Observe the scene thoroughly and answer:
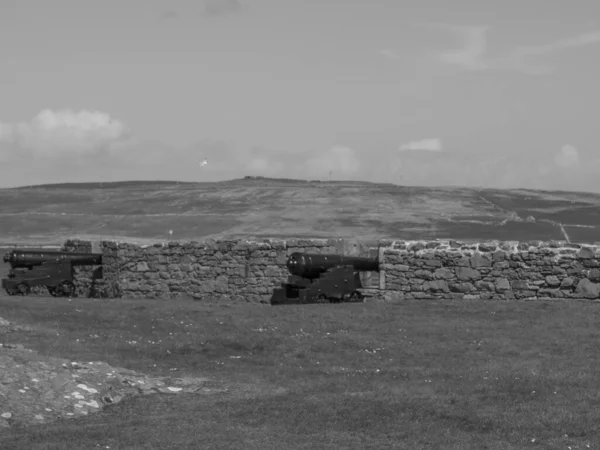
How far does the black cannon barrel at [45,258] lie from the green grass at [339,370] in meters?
5.90

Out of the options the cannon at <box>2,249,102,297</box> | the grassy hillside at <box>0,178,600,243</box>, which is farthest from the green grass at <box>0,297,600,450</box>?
the grassy hillside at <box>0,178,600,243</box>

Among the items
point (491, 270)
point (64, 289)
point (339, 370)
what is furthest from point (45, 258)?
point (339, 370)

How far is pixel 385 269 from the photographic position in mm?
27297

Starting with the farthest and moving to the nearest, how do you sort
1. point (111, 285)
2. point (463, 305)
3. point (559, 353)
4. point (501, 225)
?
point (501, 225)
point (111, 285)
point (463, 305)
point (559, 353)

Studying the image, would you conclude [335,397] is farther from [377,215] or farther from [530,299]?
[377,215]

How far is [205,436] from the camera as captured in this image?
40.1 ft

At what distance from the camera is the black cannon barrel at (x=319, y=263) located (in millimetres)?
27359

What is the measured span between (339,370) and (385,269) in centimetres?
1020

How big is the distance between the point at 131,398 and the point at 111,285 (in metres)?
17.3

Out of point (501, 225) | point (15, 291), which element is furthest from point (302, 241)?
Answer: point (501, 225)

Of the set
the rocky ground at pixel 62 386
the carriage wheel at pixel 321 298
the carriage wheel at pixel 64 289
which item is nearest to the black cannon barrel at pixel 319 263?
the carriage wheel at pixel 321 298

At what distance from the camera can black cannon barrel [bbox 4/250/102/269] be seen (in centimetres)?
3322

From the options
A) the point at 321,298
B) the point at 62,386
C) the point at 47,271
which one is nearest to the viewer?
the point at 62,386

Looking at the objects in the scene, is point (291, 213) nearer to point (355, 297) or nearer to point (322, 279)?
point (355, 297)
